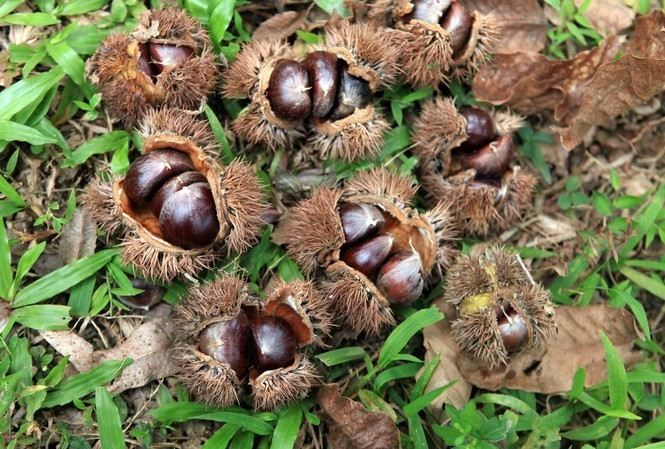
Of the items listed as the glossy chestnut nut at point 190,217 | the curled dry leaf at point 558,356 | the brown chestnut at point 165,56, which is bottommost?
the curled dry leaf at point 558,356

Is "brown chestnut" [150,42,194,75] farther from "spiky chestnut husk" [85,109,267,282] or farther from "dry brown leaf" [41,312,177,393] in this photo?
"dry brown leaf" [41,312,177,393]

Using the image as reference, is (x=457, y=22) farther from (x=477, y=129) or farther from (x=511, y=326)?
(x=511, y=326)

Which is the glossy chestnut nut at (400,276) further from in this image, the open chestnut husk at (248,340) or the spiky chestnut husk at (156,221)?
the spiky chestnut husk at (156,221)

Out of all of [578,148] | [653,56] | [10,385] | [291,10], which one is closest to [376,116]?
[291,10]

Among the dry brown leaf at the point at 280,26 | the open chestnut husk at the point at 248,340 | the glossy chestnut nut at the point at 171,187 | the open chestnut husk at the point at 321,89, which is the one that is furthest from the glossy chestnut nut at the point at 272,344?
the dry brown leaf at the point at 280,26

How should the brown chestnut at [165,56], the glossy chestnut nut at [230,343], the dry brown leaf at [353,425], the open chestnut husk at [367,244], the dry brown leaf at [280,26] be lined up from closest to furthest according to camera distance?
1. the glossy chestnut nut at [230,343]
2. the dry brown leaf at [353,425]
3. the open chestnut husk at [367,244]
4. the brown chestnut at [165,56]
5. the dry brown leaf at [280,26]

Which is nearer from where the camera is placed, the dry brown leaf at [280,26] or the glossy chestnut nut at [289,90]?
the glossy chestnut nut at [289,90]

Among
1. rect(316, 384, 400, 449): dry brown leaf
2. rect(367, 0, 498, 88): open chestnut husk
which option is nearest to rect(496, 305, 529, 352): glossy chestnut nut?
rect(316, 384, 400, 449): dry brown leaf

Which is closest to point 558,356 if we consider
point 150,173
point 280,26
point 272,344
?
point 272,344

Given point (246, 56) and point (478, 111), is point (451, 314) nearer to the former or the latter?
point (478, 111)
